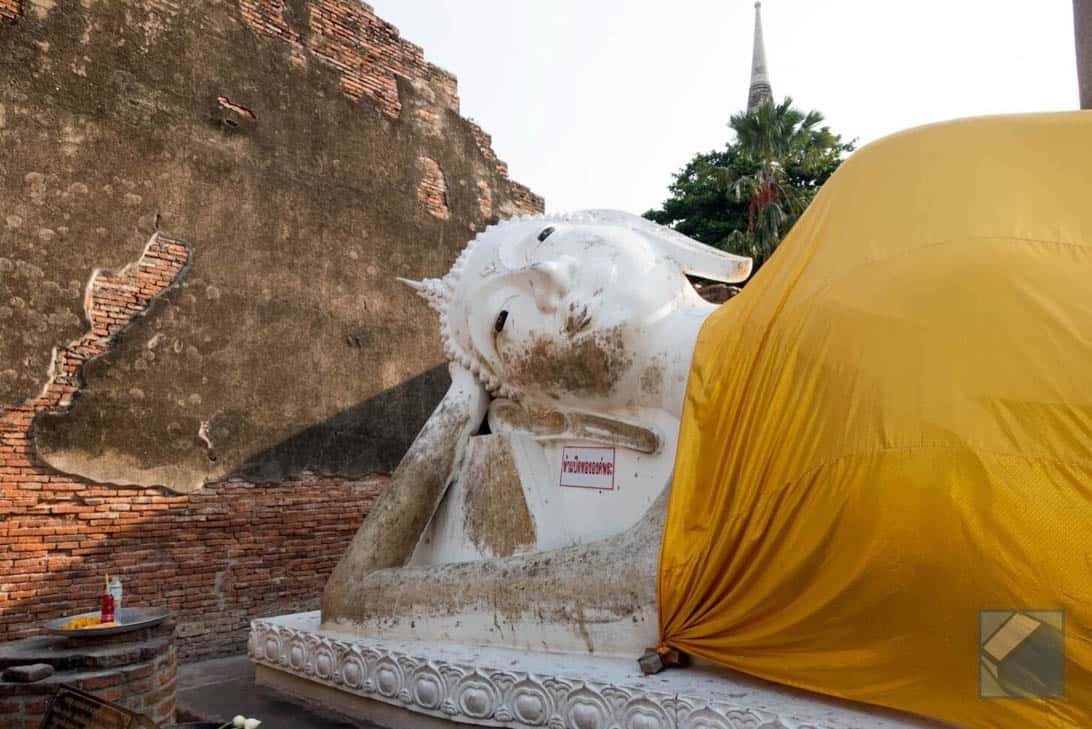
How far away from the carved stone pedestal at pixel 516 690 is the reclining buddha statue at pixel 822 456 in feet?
0.26

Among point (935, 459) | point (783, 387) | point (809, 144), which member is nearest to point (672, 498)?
point (783, 387)

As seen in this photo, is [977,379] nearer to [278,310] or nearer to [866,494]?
[866,494]

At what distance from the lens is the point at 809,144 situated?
1531cm

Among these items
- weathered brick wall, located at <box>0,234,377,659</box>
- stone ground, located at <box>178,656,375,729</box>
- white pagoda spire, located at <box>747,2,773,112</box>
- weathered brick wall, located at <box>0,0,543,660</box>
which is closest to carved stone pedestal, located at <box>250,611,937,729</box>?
stone ground, located at <box>178,656,375,729</box>

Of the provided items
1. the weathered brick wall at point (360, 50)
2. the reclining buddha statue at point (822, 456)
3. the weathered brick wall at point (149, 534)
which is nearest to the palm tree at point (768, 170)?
the weathered brick wall at point (360, 50)

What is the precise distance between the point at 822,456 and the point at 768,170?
479 inches

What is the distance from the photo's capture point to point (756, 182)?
1349cm


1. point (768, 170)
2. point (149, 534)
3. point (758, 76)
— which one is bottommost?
point (149, 534)

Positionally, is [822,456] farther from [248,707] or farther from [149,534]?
[149,534]

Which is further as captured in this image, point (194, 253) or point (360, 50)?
point (360, 50)

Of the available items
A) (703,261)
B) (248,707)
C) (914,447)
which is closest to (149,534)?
(248,707)

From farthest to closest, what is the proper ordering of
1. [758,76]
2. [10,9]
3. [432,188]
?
[758,76] < [432,188] < [10,9]

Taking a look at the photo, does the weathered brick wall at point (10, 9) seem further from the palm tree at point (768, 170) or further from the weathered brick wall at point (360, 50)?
the palm tree at point (768, 170)

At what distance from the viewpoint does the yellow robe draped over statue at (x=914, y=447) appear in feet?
5.87
